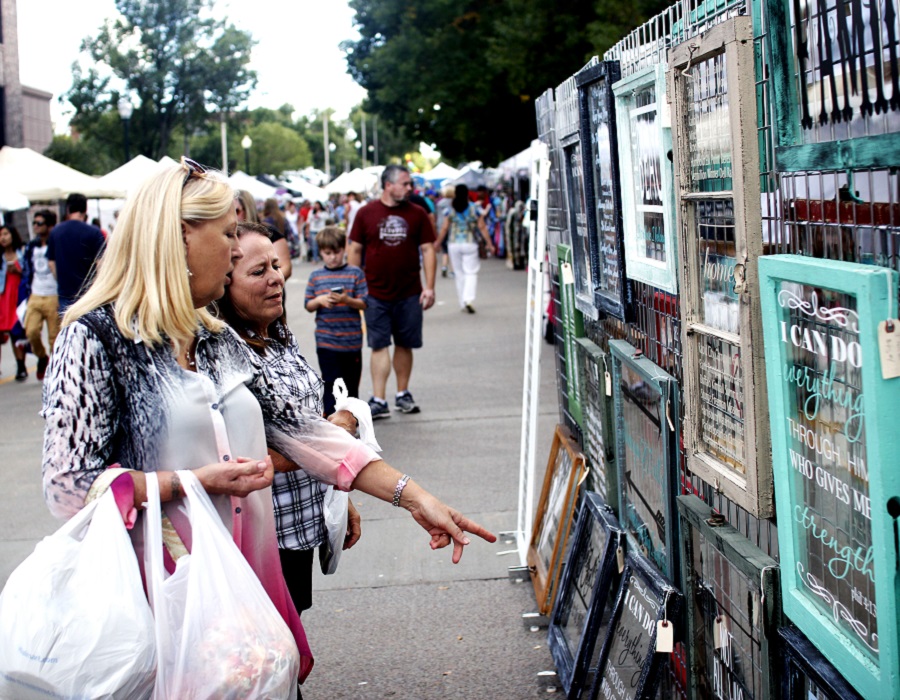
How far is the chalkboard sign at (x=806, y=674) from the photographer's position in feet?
6.84

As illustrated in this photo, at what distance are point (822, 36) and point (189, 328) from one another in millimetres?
1477

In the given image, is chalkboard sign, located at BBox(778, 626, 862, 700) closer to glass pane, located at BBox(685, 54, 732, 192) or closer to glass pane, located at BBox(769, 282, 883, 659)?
glass pane, located at BBox(769, 282, 883, 659)

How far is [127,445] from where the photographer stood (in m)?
2.51

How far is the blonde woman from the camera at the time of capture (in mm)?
2404

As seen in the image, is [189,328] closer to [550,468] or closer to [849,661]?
[849,661]

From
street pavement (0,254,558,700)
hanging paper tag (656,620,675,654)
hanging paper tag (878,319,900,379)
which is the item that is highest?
hanging paper tag (878,319,900,379)

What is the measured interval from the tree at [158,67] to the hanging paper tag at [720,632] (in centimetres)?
5536

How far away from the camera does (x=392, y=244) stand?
8.77 m

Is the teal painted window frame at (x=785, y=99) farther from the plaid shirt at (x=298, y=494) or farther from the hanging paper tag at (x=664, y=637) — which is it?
the plaid shirt at (x=298, y=494)

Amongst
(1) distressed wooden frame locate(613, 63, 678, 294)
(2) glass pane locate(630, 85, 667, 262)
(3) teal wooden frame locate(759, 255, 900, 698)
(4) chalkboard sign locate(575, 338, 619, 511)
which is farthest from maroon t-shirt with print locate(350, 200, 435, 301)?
(3) teal wooden frame locate(759, 255, 900, 698)

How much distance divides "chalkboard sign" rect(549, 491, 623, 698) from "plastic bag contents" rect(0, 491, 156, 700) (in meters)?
1.78

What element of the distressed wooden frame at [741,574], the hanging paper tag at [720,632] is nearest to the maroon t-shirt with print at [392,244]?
the distressed wooden frame at [741,574]

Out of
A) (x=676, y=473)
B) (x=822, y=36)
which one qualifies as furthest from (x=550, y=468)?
(x=822, y=36)

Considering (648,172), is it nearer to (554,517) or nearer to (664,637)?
(664,637)
